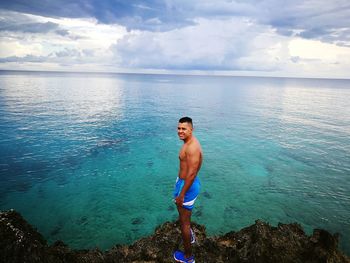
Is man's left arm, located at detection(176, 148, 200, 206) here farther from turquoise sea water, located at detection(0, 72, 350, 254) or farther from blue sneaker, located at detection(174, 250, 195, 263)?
turquoise sea water, located at detection(0, 72, 350, 254)

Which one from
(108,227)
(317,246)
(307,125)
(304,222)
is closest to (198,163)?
(317,246)

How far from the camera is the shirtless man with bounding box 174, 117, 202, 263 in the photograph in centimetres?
523

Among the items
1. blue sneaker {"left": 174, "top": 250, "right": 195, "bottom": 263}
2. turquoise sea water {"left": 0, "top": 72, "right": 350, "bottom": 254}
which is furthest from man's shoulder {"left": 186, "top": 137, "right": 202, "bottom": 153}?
turquoise sea water {"left": 0, "top": 72, "right": 350, "bottom": 254}

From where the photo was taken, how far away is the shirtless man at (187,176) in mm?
5230

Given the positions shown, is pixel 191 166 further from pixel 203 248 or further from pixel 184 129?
pixel 203 248

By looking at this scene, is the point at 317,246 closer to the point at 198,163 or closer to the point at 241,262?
the point at 241,262

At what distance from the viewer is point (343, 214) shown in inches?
537

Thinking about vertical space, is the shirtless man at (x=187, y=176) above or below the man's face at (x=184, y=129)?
below

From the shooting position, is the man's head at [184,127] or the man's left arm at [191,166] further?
the man's head at [184,127]

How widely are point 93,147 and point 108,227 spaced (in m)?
13.2

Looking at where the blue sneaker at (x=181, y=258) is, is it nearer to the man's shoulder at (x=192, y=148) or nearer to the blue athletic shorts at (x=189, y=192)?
the blue athletic shorts at (x=189, y=192)

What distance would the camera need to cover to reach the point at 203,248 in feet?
21.0

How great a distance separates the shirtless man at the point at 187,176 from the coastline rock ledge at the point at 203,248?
843 millimetres

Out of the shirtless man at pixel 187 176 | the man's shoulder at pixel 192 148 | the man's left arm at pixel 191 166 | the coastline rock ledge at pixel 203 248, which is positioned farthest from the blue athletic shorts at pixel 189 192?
the coastline rock ledge at pixel 203 248
